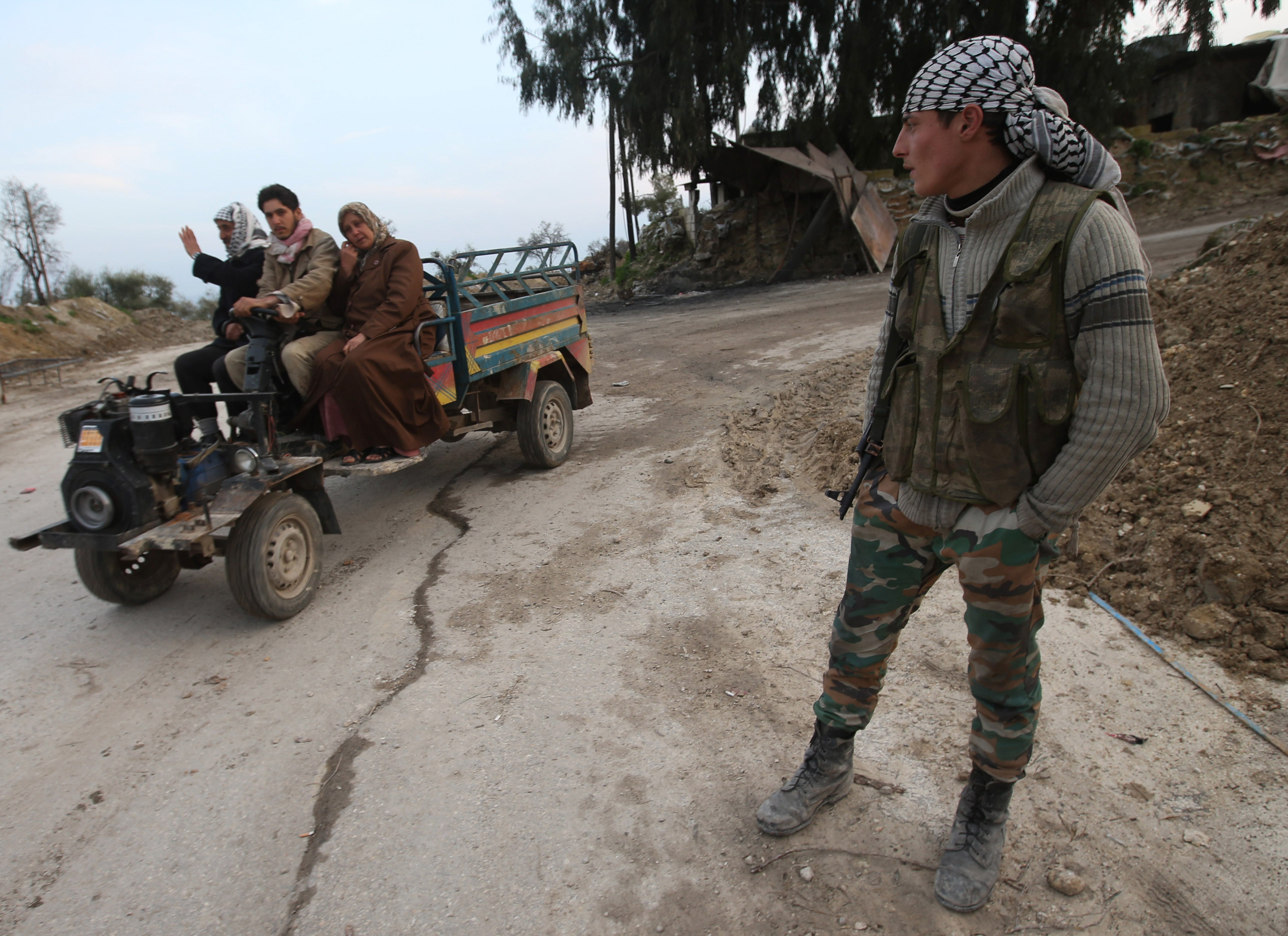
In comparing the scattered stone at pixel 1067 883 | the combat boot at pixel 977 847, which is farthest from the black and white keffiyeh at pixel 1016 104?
the scattered stone at pixel 1067 883

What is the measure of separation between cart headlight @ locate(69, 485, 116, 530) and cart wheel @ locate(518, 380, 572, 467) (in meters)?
2.74

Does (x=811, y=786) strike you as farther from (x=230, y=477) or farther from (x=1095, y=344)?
(x=230, y=477)

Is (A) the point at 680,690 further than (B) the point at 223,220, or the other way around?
(B) the point at 223,220

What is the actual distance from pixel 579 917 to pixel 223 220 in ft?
15.5

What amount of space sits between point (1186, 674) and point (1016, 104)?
7.53ft

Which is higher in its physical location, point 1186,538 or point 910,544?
point 910,544

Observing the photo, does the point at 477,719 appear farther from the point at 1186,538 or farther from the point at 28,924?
the point at 1186,538

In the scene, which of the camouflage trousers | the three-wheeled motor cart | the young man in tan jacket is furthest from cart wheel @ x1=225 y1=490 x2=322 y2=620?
the camouflage trousers

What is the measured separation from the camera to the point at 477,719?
300 cm

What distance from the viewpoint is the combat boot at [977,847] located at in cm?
203

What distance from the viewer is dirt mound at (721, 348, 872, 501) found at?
510 centimetres

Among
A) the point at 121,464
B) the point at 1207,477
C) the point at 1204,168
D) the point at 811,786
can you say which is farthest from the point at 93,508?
the point at 1204,168

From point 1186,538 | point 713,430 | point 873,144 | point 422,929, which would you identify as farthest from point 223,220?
point 873,144

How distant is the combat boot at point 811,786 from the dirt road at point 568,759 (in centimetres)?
6
